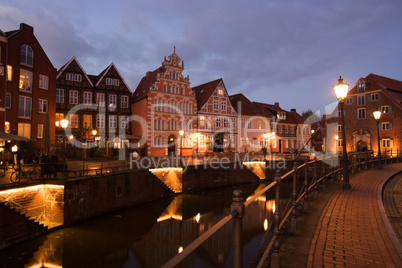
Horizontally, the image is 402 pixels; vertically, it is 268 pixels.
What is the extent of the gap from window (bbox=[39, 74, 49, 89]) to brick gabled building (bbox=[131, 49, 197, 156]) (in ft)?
36.1

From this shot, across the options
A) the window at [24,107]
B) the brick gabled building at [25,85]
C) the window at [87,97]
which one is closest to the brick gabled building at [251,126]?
the window at [87,97]

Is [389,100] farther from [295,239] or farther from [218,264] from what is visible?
[295,239]

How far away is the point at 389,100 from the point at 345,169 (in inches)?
1450

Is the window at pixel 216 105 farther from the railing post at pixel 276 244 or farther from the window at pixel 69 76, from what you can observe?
the railing post at pixel 276 244

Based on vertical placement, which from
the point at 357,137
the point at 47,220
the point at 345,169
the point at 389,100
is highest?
the point at 389,100

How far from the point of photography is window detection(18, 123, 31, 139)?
2630 centimetres

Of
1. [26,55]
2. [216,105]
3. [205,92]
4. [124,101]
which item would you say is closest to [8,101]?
[26,55]

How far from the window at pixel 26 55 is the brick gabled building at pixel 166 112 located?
12825 mm

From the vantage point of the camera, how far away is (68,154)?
2967cm

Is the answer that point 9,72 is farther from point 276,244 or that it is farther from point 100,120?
point 276,244

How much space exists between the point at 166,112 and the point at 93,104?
9.17 metres

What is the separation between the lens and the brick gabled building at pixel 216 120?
131ft

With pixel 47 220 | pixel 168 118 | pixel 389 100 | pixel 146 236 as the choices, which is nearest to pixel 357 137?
pixel 389 100

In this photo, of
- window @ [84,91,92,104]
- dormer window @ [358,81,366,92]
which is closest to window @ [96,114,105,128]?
window @ [84,91,92,104]
